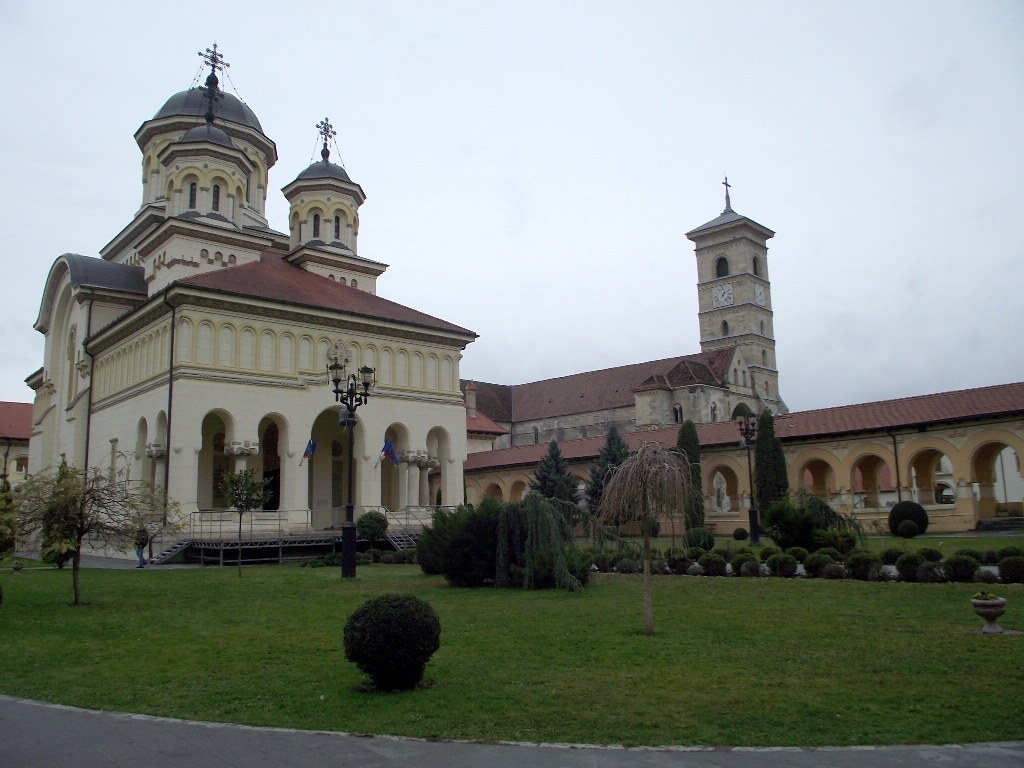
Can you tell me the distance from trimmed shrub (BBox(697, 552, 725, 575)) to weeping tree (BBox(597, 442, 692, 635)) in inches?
303

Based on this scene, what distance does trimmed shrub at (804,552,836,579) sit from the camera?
17728mm

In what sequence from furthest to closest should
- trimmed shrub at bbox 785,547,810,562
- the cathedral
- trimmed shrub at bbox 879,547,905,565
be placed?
the cathedral → trimmed shrub at bbox 785,547,810,562 → trimmed shrub at bbox 879,547,905,565

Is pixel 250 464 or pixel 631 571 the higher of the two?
pixel 250 464

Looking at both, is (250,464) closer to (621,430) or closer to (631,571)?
(631,571)

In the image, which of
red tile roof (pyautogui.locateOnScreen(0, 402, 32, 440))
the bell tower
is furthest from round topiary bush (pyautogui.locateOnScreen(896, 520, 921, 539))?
red tile roof (pyautogui.locateOnScreen(0, 402, 32, 440))

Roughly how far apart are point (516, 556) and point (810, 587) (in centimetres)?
606

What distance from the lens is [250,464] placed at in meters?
33.5

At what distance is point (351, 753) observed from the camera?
6457mm

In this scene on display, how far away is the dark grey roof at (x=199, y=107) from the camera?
42.5 metres

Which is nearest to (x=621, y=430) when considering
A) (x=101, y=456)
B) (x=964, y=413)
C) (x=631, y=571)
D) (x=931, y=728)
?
(x=964, y=413)

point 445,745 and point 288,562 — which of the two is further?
point 288,562

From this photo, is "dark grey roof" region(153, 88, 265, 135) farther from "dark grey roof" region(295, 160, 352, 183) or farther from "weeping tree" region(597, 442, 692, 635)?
"weeping tree" region(597, 442, 692, 635)

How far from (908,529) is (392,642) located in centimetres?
2565

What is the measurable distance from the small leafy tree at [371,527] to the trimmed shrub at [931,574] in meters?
18.4
